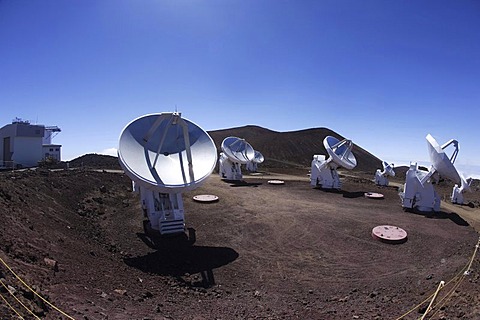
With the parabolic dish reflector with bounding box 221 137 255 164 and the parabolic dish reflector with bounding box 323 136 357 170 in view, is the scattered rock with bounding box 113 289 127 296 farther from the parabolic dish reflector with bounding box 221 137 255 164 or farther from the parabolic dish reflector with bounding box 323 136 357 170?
the parabolic dish reflector with bounding box 221 137 255 164

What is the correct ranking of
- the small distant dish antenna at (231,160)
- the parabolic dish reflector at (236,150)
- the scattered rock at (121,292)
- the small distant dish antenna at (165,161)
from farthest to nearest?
1. the small distant dish antenna at (231,160)
2. the parabolic dish reflector at (236,150)
3. the small distant dish antenna at (165,161)
4. the scattered rock at (121,292)

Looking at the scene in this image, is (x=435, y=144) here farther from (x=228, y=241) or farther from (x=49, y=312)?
(x=49, y=312)

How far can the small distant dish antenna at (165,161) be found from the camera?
685 inches

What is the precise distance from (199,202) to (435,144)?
1776 centimetres

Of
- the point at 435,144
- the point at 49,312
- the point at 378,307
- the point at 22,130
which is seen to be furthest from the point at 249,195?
the point at 22,130

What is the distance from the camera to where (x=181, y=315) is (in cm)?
1048

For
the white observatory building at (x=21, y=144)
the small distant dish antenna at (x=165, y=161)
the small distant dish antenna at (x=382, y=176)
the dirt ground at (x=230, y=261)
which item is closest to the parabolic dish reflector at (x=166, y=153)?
the small distant dish antenna at (x=165, y=161)

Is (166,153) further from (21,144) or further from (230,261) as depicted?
(21,144)

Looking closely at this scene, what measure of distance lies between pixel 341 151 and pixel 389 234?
2068 cm

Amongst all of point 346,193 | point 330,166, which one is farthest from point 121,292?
point 330,166

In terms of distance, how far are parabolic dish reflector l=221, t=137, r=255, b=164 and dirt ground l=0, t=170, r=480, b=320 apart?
1564cm

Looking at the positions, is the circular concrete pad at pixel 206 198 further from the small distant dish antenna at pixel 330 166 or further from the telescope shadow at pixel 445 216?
the telescope shadow at pixel 445 216

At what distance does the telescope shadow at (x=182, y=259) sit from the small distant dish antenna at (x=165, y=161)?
1.23m

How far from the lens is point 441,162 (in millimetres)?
23484
